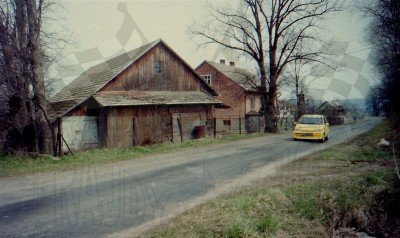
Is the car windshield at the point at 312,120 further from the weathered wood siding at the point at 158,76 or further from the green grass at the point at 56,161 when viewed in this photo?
the green grass at the point at 56,161

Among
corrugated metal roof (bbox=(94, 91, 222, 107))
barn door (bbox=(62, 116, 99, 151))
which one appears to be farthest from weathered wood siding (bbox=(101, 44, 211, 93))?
barn door (bbox=(62, 116, 99, 151))

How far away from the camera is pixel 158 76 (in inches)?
865

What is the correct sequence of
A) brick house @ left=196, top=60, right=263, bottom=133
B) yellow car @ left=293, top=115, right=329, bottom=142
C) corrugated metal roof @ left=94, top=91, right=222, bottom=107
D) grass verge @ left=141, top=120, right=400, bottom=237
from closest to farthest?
grass verge @ left=141, top=120, right=400, bottom=237, corrugated metal roof @ left=94, top=91, right=222, bottom=107, yellow car @ left=293, top=115, right=329, bottom=142, brick house @ left=196, top=60, right=263, bottom=133

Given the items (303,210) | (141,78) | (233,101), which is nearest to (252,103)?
(233,101)

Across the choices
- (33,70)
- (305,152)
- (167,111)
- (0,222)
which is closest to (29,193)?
(0,222)

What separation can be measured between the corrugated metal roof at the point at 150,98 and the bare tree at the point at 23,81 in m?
3.72

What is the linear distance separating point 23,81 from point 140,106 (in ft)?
22.8

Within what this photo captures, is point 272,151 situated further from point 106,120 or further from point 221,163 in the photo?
point 106,120

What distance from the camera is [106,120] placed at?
678 inches

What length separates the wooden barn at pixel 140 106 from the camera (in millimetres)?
17250

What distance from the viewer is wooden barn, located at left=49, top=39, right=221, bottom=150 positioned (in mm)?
17250

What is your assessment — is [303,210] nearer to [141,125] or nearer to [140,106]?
[141,125]

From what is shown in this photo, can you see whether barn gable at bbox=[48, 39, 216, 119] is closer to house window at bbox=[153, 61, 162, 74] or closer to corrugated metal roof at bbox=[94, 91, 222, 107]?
house window at bbox=[153, 61, 162, 74]

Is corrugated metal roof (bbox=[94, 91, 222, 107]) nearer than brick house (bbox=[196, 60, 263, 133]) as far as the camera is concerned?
Yes
